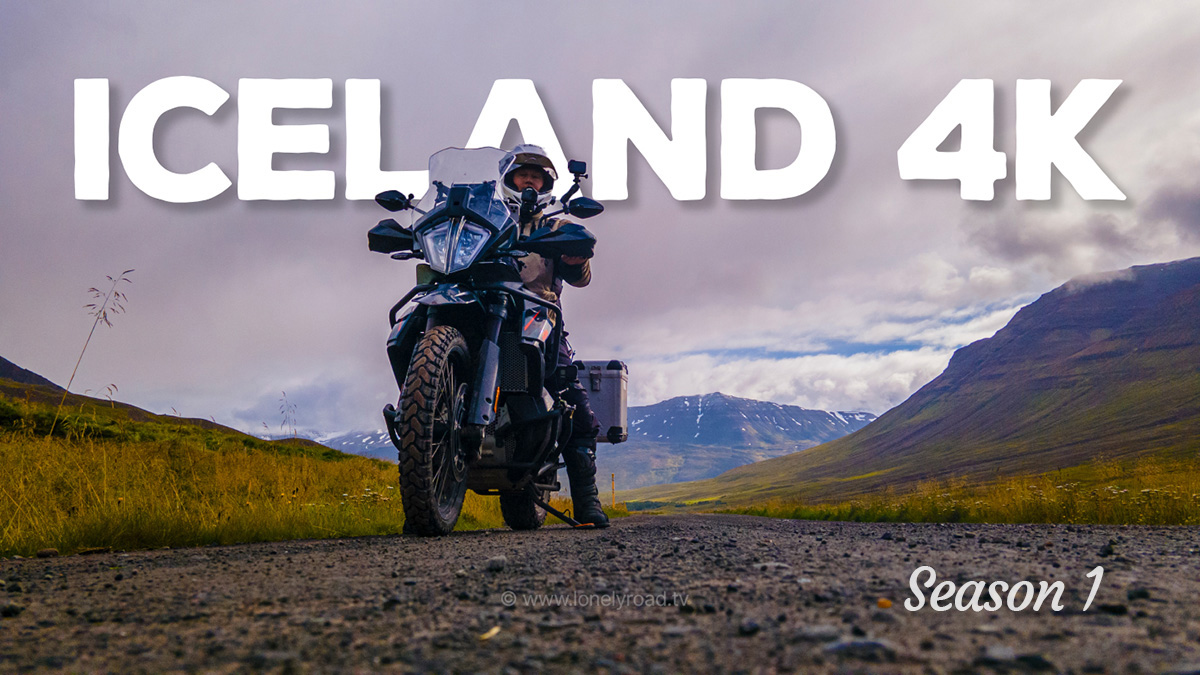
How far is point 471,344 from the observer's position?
5801mm

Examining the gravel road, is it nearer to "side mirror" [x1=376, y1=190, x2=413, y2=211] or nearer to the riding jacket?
"side mirror" [x1=376, y1=190, x2=413, y2=211]

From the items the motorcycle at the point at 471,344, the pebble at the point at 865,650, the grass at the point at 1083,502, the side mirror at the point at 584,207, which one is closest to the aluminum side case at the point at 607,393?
the motorcycle at the point at 471,344

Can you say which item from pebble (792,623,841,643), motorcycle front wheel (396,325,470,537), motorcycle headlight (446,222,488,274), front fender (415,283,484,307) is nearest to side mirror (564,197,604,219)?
motorcycle headlight (446,222,488,274)

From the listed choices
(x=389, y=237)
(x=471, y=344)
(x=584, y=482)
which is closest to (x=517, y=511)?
(x=584, y=482)

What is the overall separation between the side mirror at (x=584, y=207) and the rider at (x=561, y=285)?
0.60m

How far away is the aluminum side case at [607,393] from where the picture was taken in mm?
8133

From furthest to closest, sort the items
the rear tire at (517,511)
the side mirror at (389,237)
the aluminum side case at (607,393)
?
the aluminum side case at (607,393) → the rear tire at (517,511) → the side mirror at (389,237)

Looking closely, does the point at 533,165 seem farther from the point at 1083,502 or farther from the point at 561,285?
the point at 1083,502

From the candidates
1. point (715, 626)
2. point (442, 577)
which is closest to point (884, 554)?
point (715, 626)

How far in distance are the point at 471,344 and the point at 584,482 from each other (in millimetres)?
2377

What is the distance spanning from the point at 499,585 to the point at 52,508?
4.70 metres

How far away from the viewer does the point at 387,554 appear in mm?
3758

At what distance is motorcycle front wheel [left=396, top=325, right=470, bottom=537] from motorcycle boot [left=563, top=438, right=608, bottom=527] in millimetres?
1961

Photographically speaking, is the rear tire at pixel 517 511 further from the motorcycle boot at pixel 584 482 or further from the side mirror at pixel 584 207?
the side mirror at pixel 584 207
